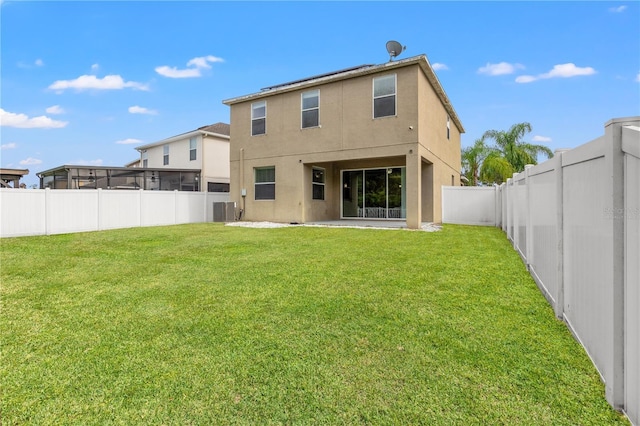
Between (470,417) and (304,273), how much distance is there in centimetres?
343

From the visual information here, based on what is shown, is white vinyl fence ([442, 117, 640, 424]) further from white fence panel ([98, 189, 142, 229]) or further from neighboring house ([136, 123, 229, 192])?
neighboring house ([136, 123, 229, 192])

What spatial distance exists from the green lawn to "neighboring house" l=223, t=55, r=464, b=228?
791cm

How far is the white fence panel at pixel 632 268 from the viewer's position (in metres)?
1.61

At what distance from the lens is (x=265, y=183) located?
1526cm

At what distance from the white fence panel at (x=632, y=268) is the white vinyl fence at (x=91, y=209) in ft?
45.8

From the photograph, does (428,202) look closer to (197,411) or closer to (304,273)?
(304,273)

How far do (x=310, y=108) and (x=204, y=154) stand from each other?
1042cm

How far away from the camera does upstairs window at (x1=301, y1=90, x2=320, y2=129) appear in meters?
13.5

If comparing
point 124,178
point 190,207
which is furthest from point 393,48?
point 124,178

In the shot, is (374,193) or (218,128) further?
(218,128)

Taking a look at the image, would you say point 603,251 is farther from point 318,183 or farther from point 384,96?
point 318,183

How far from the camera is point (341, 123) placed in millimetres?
12906

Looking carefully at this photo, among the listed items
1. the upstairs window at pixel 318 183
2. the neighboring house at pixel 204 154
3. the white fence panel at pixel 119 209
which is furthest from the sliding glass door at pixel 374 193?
the neighboring house at pixel 204 154

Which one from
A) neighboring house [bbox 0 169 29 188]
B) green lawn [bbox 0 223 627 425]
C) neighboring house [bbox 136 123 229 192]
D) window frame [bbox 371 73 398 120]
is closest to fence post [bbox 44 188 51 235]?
green lawn [bbox 0 223 627 425]
